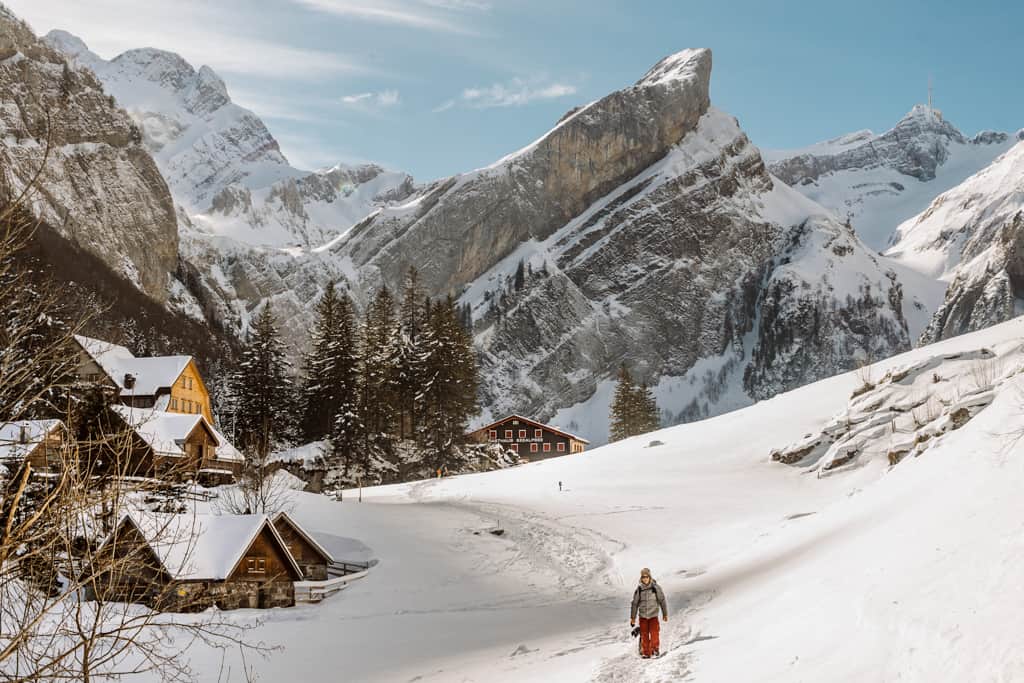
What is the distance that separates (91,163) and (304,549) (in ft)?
423

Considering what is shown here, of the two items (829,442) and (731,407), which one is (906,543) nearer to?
(829,442)

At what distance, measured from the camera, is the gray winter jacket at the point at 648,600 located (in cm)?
1541

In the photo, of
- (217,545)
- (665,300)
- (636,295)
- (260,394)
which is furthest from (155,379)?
(665,300)

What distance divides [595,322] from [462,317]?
94.2 feet

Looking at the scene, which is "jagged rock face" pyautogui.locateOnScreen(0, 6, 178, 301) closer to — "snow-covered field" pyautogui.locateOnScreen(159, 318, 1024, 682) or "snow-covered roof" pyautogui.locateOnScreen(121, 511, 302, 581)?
"snow-covered field" pyautogui.locateOnScreen(159, 318, 1024, 682)

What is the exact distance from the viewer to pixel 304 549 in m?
33.9

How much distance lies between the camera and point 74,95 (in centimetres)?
→ 13975

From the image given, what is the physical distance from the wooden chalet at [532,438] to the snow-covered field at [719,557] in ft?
118

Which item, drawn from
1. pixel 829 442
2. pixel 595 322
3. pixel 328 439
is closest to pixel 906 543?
pixel 829 442

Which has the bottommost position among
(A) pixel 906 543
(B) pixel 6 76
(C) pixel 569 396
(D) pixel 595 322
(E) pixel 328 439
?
(A) pixel 906 543

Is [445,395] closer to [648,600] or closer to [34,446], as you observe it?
[648,600]

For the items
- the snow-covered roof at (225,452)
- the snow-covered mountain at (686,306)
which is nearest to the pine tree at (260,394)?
the snow-covered roof at (225,452)

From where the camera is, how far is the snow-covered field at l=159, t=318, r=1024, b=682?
11641mm

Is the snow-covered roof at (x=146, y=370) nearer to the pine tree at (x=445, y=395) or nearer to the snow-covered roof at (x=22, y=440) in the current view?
the pine tree at (x=445, y=395)
